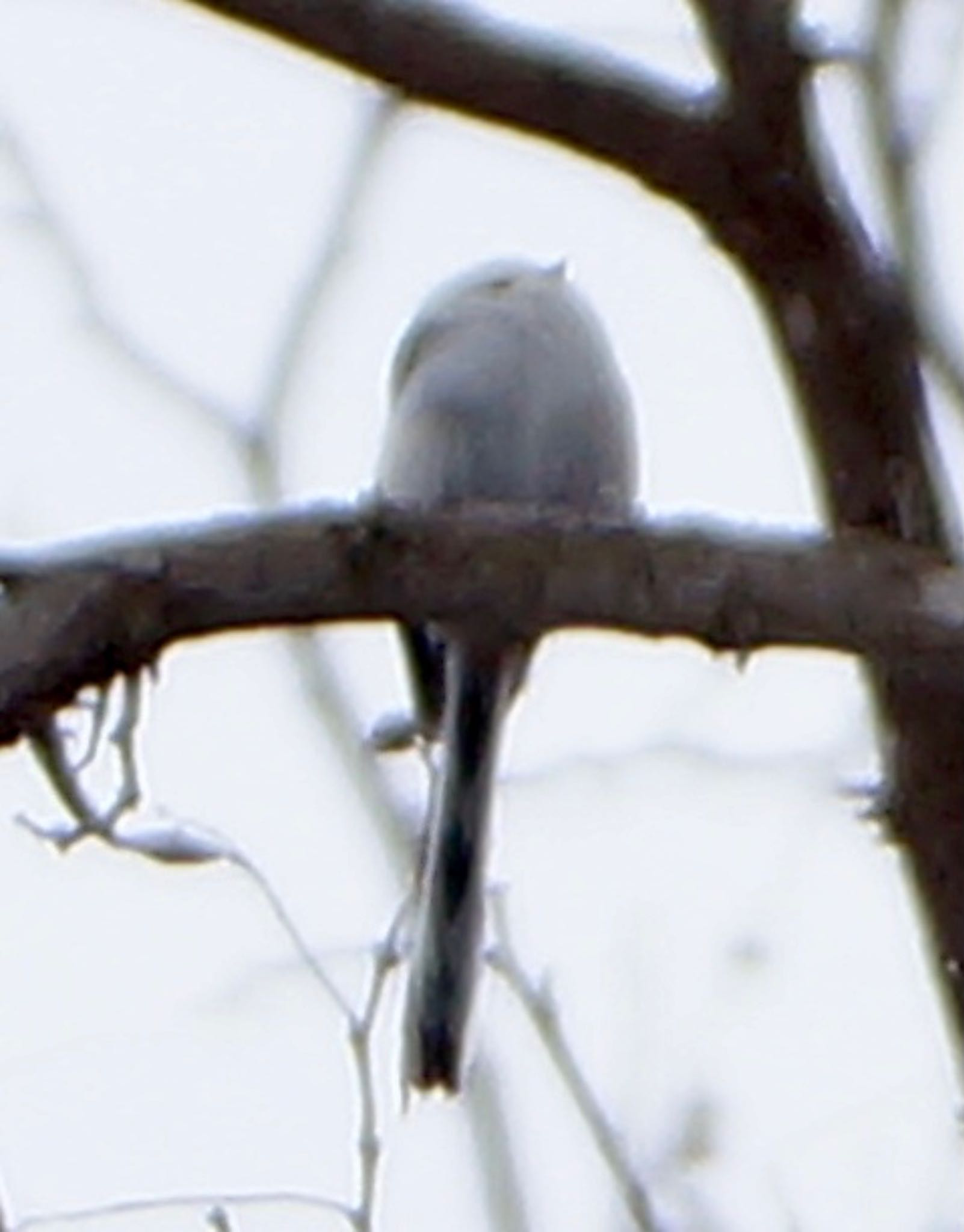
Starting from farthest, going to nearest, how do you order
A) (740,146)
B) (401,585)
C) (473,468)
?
(473,468) < (401,585) < (740,146)

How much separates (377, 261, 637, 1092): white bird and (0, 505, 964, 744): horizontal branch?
291 millimetres

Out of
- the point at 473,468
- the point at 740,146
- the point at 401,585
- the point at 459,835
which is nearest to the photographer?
the point at 740,146

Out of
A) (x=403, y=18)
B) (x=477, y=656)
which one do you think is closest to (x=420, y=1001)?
(x=477, y=656)

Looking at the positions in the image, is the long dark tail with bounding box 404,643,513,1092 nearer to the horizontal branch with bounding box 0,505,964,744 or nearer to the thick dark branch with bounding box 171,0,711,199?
the horizontal branch with bounding box 0,505,964,744

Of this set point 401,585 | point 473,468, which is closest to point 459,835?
point 473,468

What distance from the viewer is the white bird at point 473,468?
3021mm

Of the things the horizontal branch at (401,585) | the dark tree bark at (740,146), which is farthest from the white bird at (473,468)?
the dark tree bark at (740,146)

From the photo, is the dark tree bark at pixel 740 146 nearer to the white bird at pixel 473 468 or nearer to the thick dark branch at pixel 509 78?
the thick dark branch at pixel 509 78

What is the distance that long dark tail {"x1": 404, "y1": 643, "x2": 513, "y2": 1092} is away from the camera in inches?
119

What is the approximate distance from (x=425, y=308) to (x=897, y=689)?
1.19 meters

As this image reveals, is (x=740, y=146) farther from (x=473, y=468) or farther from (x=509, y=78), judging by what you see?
(x=473, y=468)

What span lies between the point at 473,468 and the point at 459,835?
0.39 metres

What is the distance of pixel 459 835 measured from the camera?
10.2 ft

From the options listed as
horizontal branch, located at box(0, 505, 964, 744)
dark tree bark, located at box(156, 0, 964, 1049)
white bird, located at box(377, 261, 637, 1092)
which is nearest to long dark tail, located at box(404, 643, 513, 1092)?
white bird, located at box(377, 261, 637, 1092)
